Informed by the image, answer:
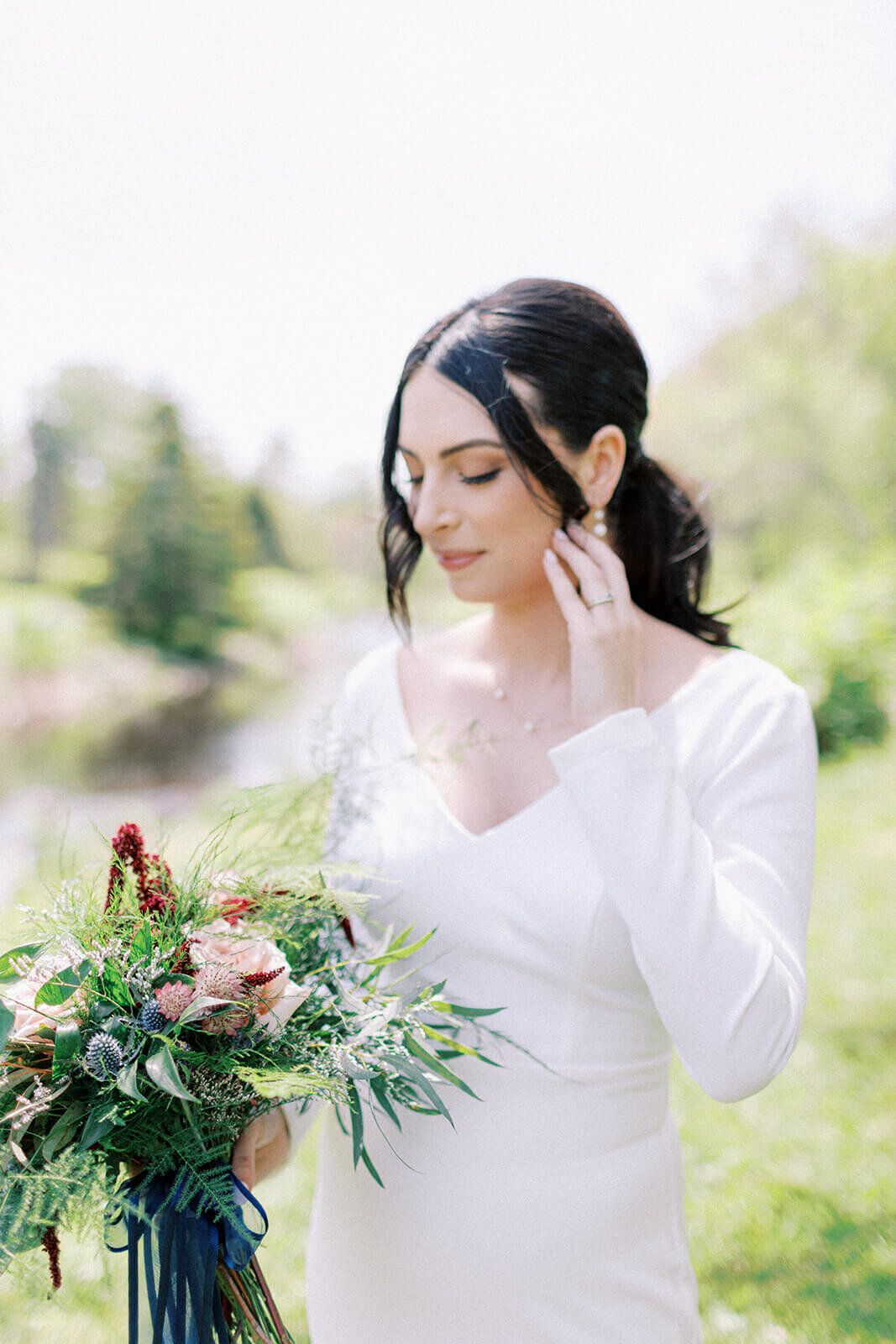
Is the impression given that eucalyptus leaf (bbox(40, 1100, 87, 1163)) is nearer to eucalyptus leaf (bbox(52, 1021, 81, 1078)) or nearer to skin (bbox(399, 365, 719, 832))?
eucalyptus leaf (bbox(52, 1021, 81, 1078))

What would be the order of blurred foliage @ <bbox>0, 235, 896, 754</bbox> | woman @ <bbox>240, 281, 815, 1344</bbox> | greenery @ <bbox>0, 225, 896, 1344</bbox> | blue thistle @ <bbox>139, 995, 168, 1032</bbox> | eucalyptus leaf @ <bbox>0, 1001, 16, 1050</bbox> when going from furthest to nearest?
1. blurred foliage @ <bbox>0, 235, 896, 754</bbox>
2. greenery @ <bbox>0, 225, 896, 1344</bbox>
3. woman @ <bbox>240, 281, 815, 1344</bbox>
4. blue thistle @ <bbox>139, 995, 168, 1032</bbox>
5. eucalyptus leaf @ <bbox>0, 1001, 16, 1050</bbox>

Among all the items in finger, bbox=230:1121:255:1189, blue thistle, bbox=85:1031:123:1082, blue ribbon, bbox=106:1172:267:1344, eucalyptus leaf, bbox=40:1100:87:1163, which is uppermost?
blue thistle, bbox=85:1031:123:1082

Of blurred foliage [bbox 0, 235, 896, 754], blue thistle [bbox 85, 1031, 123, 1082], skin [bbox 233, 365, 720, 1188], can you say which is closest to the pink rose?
blue thistle [bbox 85, 1031, 123, 1082]

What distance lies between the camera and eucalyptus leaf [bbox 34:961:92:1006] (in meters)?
0.92

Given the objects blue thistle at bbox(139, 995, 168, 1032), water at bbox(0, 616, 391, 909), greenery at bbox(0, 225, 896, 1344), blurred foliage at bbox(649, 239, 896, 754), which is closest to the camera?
blue thistle at bbox(139, 995, 168, 1032)

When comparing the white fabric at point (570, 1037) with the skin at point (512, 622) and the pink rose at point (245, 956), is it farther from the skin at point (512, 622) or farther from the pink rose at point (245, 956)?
the pink rose at point (245, 956)

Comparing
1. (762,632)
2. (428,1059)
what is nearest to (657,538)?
(428,1059)

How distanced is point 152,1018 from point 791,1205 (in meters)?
3.00

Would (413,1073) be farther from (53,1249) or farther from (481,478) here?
(481,478)

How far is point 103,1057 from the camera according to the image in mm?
900

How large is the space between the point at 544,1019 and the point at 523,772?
14.2 inches

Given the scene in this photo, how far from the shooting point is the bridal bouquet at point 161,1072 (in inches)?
34.6

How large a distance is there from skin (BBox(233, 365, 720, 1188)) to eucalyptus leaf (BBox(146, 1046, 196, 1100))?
391 mm

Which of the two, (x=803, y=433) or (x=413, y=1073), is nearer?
(x=413, y=1073)
